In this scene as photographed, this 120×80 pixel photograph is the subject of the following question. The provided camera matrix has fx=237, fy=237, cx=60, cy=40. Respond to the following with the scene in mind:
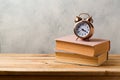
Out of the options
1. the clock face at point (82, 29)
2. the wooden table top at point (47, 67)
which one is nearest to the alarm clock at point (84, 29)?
the clock face at point (82, 29)

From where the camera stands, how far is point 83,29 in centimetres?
114

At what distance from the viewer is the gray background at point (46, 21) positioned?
137cm

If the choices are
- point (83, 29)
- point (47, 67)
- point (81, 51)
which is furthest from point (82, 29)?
point (47, 67)

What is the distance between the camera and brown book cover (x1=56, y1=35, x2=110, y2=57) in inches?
41.7

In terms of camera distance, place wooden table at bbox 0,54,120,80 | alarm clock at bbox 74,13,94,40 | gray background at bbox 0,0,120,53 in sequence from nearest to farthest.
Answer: wooden table at bbox 0,54,120,80 → alarm clock at bbox 74,13,94,40 → gray background at bbox 0,0,120,53

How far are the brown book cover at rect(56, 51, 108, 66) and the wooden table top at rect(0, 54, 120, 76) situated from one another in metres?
0.03

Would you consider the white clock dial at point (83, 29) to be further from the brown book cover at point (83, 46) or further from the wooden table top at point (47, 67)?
the wooden table top at point (47, 67)

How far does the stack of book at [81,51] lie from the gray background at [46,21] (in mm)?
242

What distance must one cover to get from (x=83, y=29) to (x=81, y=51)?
0.39ft

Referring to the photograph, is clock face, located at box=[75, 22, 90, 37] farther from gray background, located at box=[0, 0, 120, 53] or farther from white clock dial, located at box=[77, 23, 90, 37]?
gray background, located at box=[0, 0, 120, 53]

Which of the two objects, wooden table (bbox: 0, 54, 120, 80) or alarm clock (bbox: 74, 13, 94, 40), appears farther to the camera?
alarm clock (bbox: 74, 13, 94, 40)

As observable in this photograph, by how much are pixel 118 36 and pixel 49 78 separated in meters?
0.58

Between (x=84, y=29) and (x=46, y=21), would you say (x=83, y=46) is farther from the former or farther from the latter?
(x=46, y=21)

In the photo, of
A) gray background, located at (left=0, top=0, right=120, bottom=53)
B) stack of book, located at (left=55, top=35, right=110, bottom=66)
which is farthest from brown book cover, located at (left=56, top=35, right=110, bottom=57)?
gray background, located at (left=0, top=0, right=120, bottom=53)
